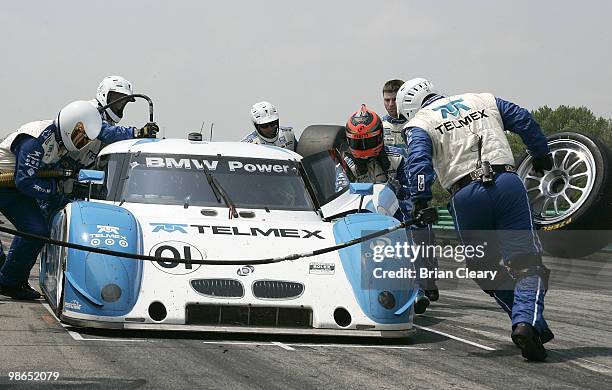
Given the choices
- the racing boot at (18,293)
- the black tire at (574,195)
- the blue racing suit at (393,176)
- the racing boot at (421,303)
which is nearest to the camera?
the racing boot at (421,303)

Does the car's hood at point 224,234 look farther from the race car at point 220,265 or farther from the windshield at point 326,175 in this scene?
the windshield at point 326,175

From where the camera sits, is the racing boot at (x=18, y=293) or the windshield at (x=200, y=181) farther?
the racing boot at (x=18, y=293)

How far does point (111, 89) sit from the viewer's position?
476 inches

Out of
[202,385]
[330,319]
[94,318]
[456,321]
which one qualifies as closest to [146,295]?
[94,318]

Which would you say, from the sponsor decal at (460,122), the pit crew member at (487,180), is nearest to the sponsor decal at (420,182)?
the pit crew member at (487,180)

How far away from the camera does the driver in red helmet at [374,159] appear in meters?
10.0

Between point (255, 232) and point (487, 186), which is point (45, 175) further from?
point (487, 186)

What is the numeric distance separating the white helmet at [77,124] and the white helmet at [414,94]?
336 cm

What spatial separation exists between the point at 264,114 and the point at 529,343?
22.3 ft

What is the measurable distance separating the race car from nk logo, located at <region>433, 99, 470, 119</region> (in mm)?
1022

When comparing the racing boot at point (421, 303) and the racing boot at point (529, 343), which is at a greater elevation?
the racing boot at point (421, 303)

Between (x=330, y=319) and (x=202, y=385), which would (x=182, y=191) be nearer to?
(x=330, y=319)

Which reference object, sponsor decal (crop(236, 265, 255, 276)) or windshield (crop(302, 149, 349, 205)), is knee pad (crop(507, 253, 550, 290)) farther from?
windshield (crop(302, 149, 349, 205))

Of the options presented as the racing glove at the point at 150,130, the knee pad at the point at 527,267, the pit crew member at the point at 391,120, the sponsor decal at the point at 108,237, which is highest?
the pit crew member at the point at 391,120
